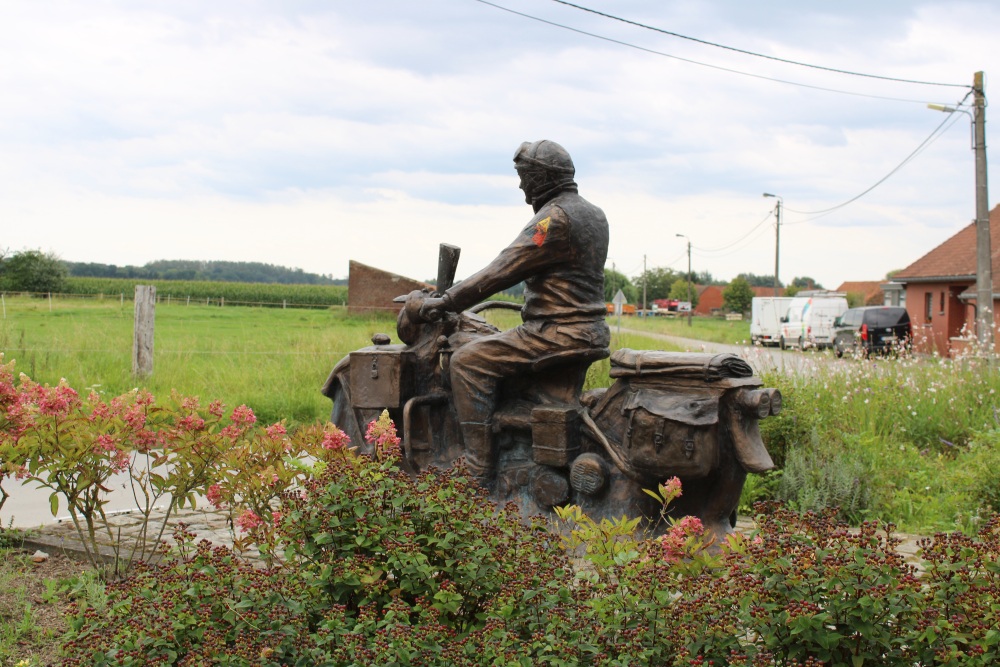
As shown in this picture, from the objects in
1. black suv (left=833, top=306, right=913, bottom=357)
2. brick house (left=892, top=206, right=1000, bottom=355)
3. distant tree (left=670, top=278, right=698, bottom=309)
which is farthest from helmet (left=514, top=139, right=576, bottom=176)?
distant tree (left=670, top=278, right=698, bottom=309)

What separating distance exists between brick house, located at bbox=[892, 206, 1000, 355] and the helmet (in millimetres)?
25176

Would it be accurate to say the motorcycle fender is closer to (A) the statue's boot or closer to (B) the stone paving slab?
(A) the statue's boot

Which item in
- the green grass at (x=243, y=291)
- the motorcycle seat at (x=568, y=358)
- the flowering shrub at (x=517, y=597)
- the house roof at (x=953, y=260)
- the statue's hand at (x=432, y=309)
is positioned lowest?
the flowering shrub at (x=517, y=597)

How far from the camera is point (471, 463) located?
5.19 metres

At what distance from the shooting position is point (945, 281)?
1126 inches

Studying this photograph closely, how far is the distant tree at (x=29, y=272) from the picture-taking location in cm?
2442

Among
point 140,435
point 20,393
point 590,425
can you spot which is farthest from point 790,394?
point 20,393

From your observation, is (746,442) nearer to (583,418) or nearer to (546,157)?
(583,418)

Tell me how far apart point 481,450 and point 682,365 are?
133cm

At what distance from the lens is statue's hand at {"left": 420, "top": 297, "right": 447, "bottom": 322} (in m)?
5.33

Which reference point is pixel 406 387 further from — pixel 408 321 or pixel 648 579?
pixel 648 579

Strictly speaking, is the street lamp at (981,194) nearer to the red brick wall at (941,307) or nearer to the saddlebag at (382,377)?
the saddlebag at (382,377)

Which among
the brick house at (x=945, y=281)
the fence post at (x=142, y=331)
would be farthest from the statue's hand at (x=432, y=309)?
the brick house at (x=945, y=281)

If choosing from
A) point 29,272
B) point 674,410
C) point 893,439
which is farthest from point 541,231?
point 29,272
